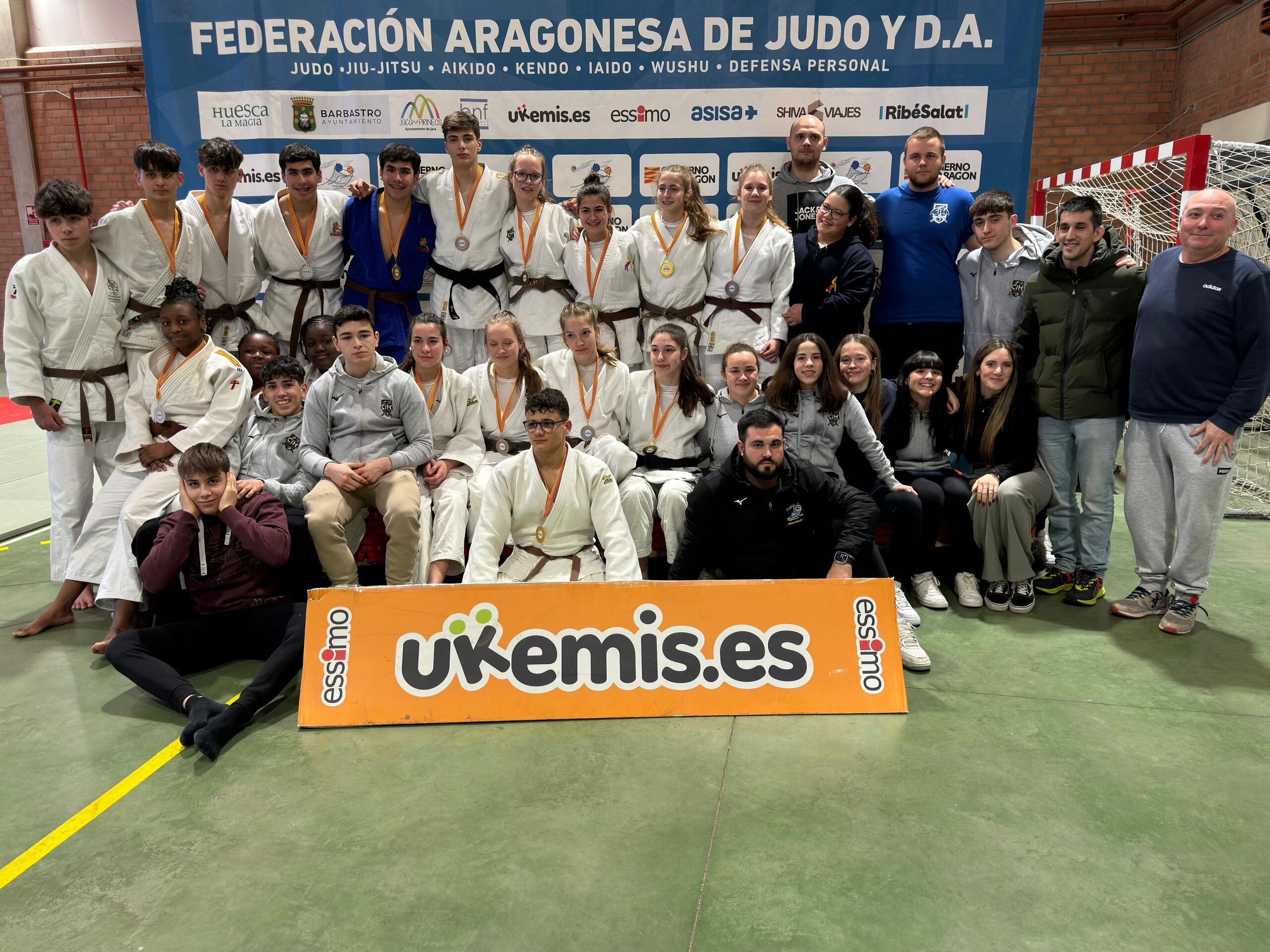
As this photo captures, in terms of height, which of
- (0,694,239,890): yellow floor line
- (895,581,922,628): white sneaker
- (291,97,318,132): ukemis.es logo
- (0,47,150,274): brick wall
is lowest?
(0,694,239,890): yellow floor line

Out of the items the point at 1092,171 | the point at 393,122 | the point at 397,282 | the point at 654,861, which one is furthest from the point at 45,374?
the point at 1092,171

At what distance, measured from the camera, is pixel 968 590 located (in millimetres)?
4355

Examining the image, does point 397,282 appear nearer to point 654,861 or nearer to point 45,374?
point 45,374

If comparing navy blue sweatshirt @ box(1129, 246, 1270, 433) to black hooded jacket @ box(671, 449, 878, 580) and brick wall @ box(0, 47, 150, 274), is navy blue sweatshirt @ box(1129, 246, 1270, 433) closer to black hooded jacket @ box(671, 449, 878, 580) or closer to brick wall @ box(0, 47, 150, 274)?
black hooded jacket @ box(671, 449, 878, 580)

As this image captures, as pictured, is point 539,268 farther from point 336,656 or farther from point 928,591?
point 928,591

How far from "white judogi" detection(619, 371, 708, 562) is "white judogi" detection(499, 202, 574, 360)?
2.72 feet

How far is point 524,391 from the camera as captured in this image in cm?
461

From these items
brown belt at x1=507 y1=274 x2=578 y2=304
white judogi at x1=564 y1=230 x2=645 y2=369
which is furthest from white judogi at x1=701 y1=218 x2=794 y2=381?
brown belt at x1=507 y1=274 x2=578 y2=304

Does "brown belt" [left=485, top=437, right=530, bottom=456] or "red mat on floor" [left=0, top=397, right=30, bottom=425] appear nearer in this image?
"brown belt" [left=485, top=437, right=530, bottom=456]

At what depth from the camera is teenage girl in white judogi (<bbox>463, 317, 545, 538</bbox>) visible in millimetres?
4527

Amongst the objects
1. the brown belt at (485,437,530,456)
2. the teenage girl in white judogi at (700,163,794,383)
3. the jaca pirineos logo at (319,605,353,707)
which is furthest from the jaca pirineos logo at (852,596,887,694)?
the brown belt at (485,437,530,456)

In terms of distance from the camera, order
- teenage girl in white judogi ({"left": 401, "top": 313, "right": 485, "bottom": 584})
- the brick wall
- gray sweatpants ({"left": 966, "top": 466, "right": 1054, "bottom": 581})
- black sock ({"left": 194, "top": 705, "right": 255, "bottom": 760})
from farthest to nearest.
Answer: the brick wall → gray sweatpants ({"left": 966, "top": 466, "right": 1054, "bottom": 581}) → teenage girl in white judogi ({"left": 401, "top": 313, "right": 485, "bottom": 584}) → black sock ({"left": 194, "top": 705, "right": 255, "bottom": 760})

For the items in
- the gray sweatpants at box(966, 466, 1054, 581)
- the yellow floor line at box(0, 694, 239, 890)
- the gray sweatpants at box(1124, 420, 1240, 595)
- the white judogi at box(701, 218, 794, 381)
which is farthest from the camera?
the white judogi at box(701, 218, 794, 381)

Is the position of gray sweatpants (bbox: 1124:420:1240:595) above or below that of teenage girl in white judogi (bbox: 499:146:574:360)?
below
